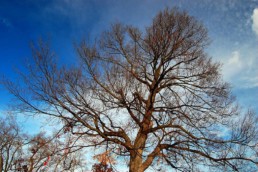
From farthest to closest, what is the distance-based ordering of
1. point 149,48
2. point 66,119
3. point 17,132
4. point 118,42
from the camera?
point 17,132, point 118,42, point 149,48, point 66,119

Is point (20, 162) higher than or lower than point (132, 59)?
higher

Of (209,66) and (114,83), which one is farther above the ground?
(209,66)

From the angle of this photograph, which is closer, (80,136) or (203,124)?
(80,136)

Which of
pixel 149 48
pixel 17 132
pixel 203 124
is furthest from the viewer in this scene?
pixel 17 132

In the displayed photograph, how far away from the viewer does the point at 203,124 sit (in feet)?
27.9

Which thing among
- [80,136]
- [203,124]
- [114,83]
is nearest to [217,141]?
[203,124]

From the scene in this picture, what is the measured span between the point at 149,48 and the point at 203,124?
3.56 m

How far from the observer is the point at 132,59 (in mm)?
9797

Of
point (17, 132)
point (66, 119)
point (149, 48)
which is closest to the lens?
point (66, 119)

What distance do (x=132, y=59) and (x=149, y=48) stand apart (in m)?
0.87

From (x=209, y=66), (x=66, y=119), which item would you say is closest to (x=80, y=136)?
(x=66, y=119)

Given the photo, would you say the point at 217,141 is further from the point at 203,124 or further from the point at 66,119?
the point at 66,119

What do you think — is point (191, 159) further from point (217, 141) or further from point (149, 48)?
point (149, 48)

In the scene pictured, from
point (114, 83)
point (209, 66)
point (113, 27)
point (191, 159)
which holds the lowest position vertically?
point (191, 159)
